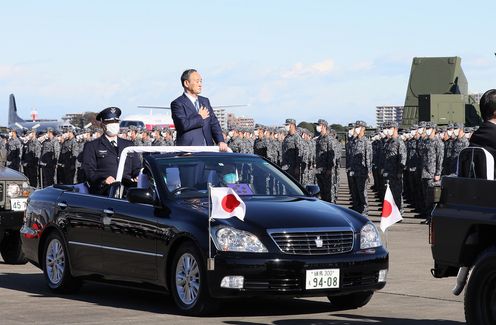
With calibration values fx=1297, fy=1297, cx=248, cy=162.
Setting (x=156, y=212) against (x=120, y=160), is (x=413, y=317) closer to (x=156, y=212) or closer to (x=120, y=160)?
(x=156, y=212)

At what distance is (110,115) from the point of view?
1455cm

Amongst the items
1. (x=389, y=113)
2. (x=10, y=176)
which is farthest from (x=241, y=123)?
(x=10, y=176)

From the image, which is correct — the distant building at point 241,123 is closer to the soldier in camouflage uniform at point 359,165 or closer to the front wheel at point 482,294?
the soldier in camouflage uniform at point 359,165

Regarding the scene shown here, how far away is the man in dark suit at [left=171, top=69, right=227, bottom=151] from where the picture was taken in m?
14.5

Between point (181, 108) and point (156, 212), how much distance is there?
3.09 metres

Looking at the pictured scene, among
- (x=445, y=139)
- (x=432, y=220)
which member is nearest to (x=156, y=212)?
(x=432, y=220)

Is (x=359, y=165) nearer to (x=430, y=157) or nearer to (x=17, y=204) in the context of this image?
(x=430, y=157)

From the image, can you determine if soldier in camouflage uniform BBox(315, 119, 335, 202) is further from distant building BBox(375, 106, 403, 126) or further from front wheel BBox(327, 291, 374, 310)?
front wheel BBox(327, 291, 374, 310)

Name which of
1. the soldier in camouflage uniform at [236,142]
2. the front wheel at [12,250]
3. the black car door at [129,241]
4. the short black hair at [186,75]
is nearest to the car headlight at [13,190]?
the front wheel at [12,250]

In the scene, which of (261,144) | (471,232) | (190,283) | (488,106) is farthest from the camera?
(261,144)

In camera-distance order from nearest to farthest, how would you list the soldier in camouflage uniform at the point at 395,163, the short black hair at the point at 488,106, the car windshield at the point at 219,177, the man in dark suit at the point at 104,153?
the short black hair at the point at 488,106 < the car windshield at the point at 219,177 < the man in dark suit at the point at 104,153 < the soldier in camouflage uniform at the point at 395,163

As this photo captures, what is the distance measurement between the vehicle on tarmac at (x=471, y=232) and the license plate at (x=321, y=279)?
1.44 m

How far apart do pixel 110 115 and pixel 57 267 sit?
7.14ft

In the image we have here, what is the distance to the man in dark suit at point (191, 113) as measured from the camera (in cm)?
1446
